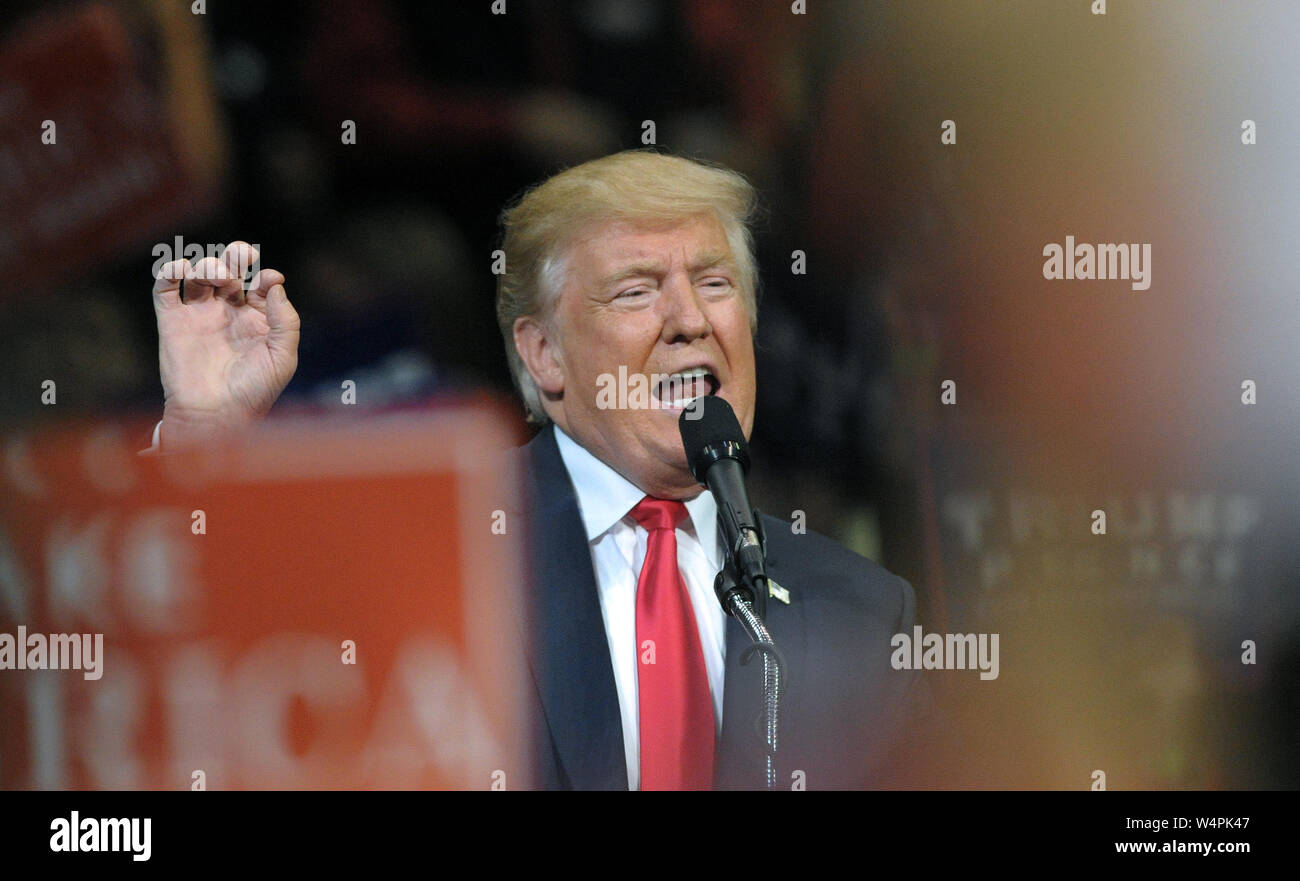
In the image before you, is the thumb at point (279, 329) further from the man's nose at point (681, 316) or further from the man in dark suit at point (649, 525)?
the man's nose at point (681, 316)

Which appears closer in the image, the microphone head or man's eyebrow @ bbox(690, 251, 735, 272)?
the microphone head

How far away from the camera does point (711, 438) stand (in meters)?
2.32

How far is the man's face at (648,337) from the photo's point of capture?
279 centimetres

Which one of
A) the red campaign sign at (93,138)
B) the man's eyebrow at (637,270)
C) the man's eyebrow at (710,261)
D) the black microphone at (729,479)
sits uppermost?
the red campaign sign at (93,138)

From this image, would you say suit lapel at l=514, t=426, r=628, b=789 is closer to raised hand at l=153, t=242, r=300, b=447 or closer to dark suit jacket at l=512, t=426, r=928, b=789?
dark suit jacket at l=512, t=426, r=928, b=789

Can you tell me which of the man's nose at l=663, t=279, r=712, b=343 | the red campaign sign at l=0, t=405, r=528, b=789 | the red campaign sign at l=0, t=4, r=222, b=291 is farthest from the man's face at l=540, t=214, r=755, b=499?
the red campaign sign at l=0, t=4, r=222, b=291

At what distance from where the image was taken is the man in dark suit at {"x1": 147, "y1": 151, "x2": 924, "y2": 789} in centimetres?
278

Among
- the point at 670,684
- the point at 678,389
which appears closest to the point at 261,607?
Answer: the point at 670,684

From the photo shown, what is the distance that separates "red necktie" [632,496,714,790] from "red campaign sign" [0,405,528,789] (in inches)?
10.5

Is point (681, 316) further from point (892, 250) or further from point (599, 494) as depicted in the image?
point (892, 250)

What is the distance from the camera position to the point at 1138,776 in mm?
2957

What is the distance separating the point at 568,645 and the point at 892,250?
103 cm

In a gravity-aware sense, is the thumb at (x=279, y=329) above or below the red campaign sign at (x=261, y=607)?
above

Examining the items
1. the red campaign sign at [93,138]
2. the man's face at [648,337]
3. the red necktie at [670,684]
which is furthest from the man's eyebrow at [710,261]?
the red campaign sign at [93,138]
